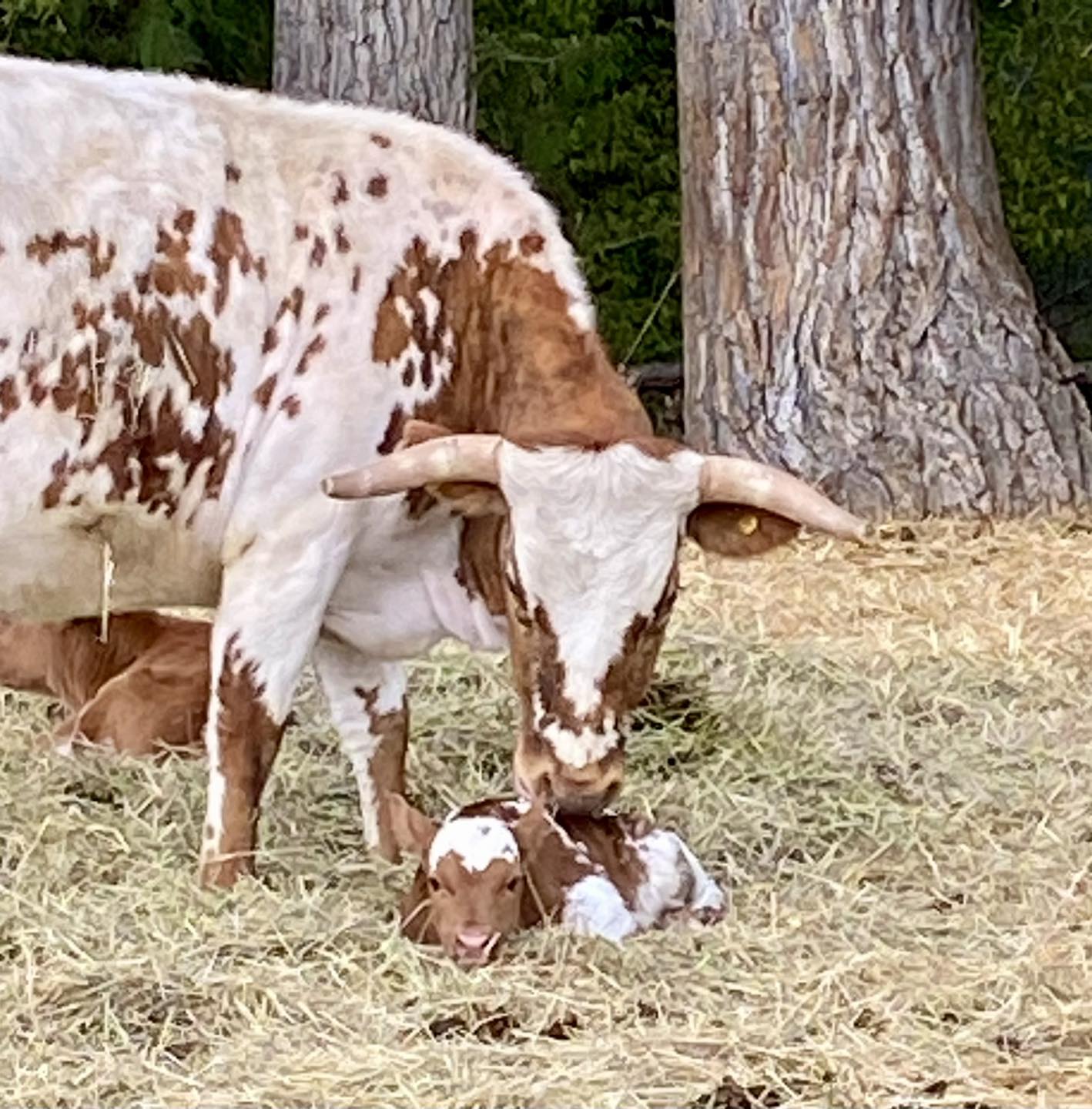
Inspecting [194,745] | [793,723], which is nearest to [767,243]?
[793,723]

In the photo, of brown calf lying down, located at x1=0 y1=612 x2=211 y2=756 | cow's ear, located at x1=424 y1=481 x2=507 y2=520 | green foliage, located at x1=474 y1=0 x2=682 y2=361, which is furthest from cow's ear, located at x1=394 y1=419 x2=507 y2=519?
green foliage, located at x1=474 y1=0 x2=682 y2=361

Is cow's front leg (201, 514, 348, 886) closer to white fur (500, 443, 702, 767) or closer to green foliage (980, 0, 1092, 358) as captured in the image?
white fur (500, 443, 702, 767)

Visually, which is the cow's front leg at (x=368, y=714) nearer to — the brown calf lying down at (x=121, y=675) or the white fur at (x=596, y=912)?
the brown calf lying down at (x=121, y=675)

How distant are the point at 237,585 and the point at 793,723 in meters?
1.91

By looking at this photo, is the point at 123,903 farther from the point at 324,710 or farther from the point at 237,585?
the point at 324,710

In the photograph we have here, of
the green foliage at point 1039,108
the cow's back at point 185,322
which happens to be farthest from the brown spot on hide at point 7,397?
the green foliage at point 1039,108

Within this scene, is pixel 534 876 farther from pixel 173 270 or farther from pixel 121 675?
pixel 121 675

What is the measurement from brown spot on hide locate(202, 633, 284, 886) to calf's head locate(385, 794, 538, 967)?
0.62 m

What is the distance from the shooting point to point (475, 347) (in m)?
5.53

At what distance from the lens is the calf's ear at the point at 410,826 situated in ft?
17.3

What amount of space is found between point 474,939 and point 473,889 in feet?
0.31

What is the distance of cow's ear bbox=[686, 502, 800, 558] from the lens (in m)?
5.27

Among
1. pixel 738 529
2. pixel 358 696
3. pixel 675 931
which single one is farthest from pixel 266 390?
pixel 675 931

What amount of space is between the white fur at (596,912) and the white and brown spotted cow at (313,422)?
0.54 feet
